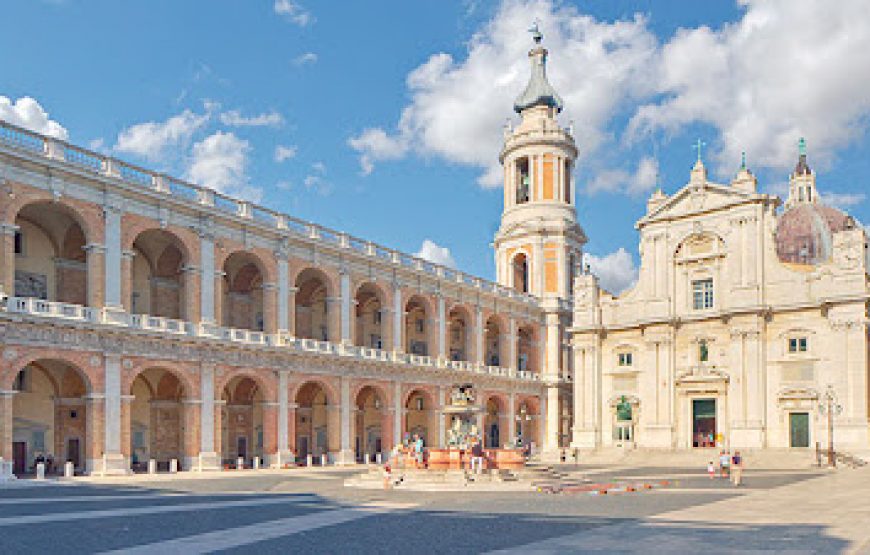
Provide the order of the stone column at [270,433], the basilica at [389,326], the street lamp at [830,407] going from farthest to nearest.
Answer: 1. the street lamp at [830,407]
2. the stone column at [270,433]
3. the basilica at [389,326]

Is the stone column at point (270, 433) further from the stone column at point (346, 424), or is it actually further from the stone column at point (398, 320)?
the stone column at point (398, 320)

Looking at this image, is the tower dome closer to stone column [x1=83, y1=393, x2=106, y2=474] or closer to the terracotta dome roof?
the terracotta dome roof

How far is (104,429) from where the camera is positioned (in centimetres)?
3750

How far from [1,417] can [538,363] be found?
4542cm

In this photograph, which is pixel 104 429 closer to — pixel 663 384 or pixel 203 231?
pixel 203 231

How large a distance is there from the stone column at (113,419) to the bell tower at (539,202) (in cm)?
4132

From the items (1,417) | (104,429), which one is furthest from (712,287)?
(1,417)

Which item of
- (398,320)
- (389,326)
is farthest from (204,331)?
(398,320)

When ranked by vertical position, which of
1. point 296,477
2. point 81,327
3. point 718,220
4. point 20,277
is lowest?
point 296,477

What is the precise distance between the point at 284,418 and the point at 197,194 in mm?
13371

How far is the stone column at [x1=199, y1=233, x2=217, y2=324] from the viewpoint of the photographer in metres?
43.2

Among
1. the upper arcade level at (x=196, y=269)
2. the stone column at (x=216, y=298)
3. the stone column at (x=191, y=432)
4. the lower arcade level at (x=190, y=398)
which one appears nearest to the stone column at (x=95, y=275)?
the upper arcade level at (x=196, y=269)

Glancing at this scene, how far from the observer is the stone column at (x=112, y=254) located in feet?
126

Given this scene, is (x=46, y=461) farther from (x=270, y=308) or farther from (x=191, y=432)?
(x=270, y=308)
